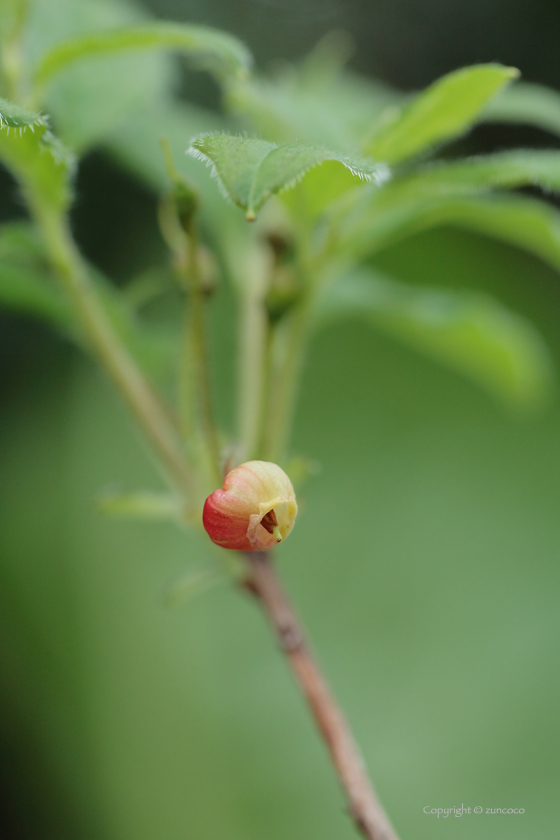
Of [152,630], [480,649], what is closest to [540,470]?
[480,649]

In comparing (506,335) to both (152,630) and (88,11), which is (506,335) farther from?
(152,630)

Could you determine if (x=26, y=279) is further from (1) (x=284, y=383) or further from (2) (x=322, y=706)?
(2) (x=322, y=706)

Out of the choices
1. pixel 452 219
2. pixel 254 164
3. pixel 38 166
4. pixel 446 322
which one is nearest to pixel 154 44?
pixel 38 166

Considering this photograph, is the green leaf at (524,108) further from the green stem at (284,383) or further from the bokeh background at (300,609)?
the bokeh background at (300,609)

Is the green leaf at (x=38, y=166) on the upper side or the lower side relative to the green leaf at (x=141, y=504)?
upper

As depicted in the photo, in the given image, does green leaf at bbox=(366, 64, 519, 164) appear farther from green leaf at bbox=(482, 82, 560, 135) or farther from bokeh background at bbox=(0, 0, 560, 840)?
Result: bokeh background at bbox=(0, 0, 560, 840)

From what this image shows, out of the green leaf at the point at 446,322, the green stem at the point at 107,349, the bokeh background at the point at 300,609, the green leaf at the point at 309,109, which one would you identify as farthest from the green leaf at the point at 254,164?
the bokeh background at the point at 300,609

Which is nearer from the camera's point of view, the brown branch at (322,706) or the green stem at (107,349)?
the brown branch at (322,706)
